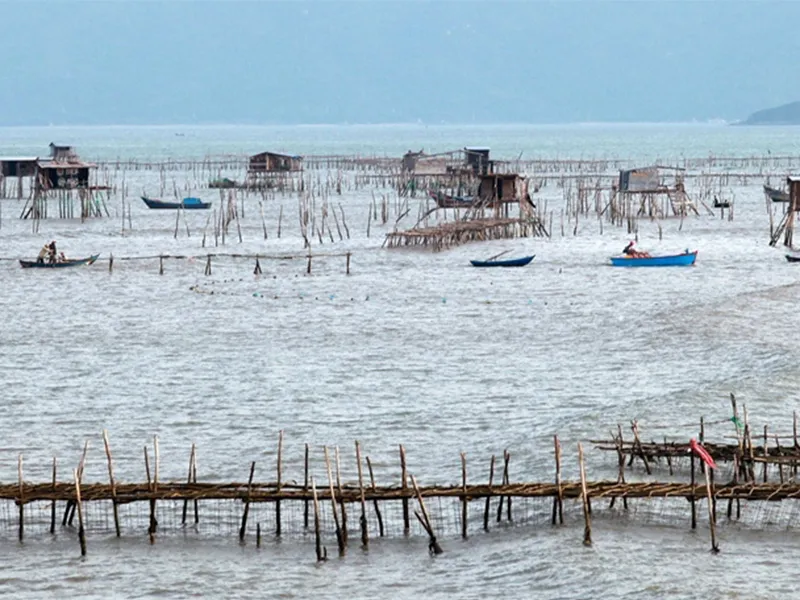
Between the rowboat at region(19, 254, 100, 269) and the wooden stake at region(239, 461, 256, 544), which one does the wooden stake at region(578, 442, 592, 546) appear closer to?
the wooden stake at region(239, 461, 256, 544)

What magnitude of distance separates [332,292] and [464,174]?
105 feet

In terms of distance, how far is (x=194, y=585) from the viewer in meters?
13.4

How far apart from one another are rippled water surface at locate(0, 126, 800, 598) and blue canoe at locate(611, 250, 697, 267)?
2.56 ft

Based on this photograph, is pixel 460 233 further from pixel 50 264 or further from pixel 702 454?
pixel 702 454

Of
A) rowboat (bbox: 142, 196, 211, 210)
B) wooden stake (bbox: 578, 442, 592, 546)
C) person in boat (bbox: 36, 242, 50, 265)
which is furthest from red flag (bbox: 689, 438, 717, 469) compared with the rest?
rowboat (bbox: 142, 196, 211, 210)

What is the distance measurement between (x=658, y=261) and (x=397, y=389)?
18.1 meters

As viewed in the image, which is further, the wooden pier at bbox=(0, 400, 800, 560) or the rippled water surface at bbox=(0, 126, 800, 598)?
the wooden pier at bbox=(0, 400, 800, 560)

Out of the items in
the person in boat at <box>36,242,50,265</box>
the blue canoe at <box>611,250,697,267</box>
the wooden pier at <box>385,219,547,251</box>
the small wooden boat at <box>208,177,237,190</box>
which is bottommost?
the blue canoe at <box>611,250,697,267</box>

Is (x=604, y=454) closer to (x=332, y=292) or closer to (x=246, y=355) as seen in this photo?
(x=246, y=355)

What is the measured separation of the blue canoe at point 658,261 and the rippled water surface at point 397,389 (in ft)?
2.56

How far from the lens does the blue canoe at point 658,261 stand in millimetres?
38688

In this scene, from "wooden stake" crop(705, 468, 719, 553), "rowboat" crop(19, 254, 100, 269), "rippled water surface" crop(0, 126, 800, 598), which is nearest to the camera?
"wooden stake" crop(705, 468, 719, 553)

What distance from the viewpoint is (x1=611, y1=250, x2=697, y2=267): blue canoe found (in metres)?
38.7

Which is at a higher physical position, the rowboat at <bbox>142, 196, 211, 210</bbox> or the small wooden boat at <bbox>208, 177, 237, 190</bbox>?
the small wooden boat at <bbox>208, 177, 237, 190</bbox>
